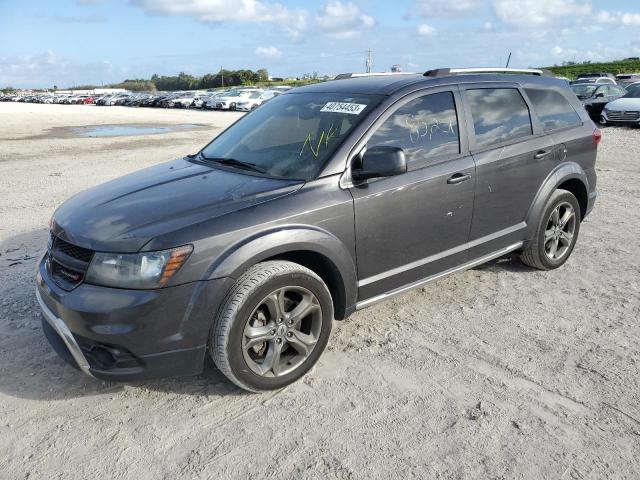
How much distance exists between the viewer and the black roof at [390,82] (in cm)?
386

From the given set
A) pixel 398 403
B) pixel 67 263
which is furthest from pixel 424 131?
pixel 67 263

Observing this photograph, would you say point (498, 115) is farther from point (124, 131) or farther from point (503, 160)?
point (124, 131)

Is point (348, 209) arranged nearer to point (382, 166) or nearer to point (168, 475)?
point (382, 166)

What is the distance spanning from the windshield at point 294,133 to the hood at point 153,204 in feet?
0.70

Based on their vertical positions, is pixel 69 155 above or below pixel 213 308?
below

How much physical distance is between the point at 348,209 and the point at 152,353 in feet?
4.68

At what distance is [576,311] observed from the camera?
13.8 feet

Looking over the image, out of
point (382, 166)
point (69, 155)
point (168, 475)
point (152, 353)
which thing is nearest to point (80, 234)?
point (152, 353)

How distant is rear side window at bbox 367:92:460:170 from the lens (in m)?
3.65

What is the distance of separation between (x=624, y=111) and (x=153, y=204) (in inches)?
715

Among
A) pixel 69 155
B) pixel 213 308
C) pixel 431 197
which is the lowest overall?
pixel 69 155

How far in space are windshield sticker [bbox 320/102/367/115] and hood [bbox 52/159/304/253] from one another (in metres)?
0.73

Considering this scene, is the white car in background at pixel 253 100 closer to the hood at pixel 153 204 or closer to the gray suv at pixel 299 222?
the gray suv at pixel 299 222

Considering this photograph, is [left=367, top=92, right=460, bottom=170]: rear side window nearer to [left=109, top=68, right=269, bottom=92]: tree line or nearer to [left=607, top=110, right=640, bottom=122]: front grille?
[left=607, top=110, right=640, bottom=122]: front grille
